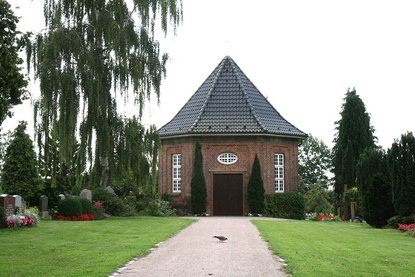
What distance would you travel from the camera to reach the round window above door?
3875 centimetres

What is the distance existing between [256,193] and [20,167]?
48.8 feet

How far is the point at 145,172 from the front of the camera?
27.2m

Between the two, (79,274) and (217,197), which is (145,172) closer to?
(217,197)

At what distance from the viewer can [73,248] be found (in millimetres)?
14539

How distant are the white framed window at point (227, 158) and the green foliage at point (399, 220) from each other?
613 inches

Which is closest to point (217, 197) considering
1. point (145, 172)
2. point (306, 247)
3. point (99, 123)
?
point (145, 172)

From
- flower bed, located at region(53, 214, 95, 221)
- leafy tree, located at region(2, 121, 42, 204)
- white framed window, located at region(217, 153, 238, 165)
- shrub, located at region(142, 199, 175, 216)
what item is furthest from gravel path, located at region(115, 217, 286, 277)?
leafy tree, located at region(2, 121, 42, 204)

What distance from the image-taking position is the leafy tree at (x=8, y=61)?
16.2 m

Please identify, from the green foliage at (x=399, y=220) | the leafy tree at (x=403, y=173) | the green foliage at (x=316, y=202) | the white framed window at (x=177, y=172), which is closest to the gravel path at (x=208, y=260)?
the green foliage at (x=399, y=220)

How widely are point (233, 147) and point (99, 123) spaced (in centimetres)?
1508

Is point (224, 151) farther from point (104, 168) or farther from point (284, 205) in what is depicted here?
point (104, 168)

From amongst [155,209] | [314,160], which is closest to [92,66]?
[155,209]

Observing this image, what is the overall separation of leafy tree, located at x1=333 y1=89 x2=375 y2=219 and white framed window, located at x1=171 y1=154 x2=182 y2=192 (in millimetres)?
11102

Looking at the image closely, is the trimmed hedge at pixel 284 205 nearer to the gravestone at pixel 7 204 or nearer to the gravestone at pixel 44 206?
the gravestone at pixel 44 206
